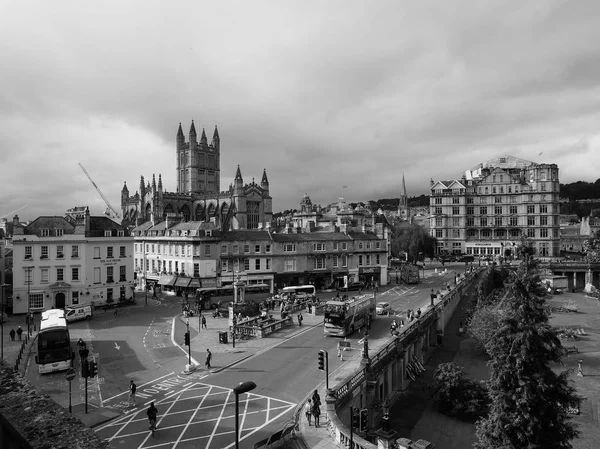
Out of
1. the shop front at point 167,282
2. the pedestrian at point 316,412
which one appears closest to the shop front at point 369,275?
the shop front at point 167,282

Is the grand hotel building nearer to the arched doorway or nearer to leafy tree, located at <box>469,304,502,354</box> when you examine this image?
leafy tree, located at <box>469,304,502,354</box>

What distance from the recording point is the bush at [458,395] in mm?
26453

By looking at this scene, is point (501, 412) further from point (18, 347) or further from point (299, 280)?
point (299, 280)

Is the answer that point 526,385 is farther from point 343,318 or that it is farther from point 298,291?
point 298,291

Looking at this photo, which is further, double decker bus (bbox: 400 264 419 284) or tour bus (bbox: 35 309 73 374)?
double decker bus (bbox: 400 264 419 284)

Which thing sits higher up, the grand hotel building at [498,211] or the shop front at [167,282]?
the grand hotel building at [498,211]

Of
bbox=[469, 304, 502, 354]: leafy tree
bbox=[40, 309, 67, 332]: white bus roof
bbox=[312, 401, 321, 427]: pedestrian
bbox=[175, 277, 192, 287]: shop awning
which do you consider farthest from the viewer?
bbox=[175, 277, 192, 287]: shop awning

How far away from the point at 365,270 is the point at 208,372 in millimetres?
44220

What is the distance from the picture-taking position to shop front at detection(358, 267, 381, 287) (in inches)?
2650

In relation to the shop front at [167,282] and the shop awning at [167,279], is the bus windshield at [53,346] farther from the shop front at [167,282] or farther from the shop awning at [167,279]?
the shop awning at [167,279]

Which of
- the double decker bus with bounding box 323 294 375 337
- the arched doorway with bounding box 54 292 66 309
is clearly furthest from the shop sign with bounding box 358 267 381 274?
the arched doorway with bounding box 54 292 66 309

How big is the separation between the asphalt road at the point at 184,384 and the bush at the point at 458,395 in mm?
5815

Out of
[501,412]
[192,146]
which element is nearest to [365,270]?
[501,412]

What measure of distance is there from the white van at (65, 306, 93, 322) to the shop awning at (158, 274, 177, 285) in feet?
50.9
